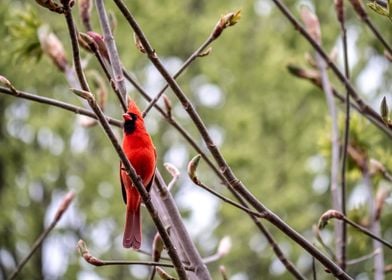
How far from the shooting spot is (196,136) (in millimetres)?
7594

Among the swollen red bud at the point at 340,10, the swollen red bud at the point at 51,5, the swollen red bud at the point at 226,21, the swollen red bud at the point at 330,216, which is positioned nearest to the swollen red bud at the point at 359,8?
the swollen red bud at the point at 340,10

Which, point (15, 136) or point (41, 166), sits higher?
point (15, 136)

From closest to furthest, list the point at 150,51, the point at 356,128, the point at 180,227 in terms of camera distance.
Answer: the point at 150,51 → the point at 180,227 → the point at 356,128

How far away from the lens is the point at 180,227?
6.20 feet

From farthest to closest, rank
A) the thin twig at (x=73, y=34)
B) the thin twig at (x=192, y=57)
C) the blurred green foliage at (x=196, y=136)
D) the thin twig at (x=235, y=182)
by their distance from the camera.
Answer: the blurred green foliage at (x=196, y=136)
the thin twig at (x=192, y=57)
the thin twig at (x=235, y=182)
the thin twig at (x=73, y=34)

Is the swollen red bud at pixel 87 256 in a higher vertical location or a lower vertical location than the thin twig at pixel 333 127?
lower

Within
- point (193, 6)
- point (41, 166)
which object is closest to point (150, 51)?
point (41, 166)

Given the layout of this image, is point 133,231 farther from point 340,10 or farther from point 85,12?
point 340,10

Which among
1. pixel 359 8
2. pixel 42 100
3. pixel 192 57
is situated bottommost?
pixel 42 100

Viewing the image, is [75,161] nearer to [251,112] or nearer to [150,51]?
[251,112]

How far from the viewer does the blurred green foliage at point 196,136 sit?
6.72 meters

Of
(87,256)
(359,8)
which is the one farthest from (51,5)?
(359,8)

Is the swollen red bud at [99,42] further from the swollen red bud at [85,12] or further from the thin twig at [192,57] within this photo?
the swollen red bud at [85,12]

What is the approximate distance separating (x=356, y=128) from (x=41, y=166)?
14.0 feet
